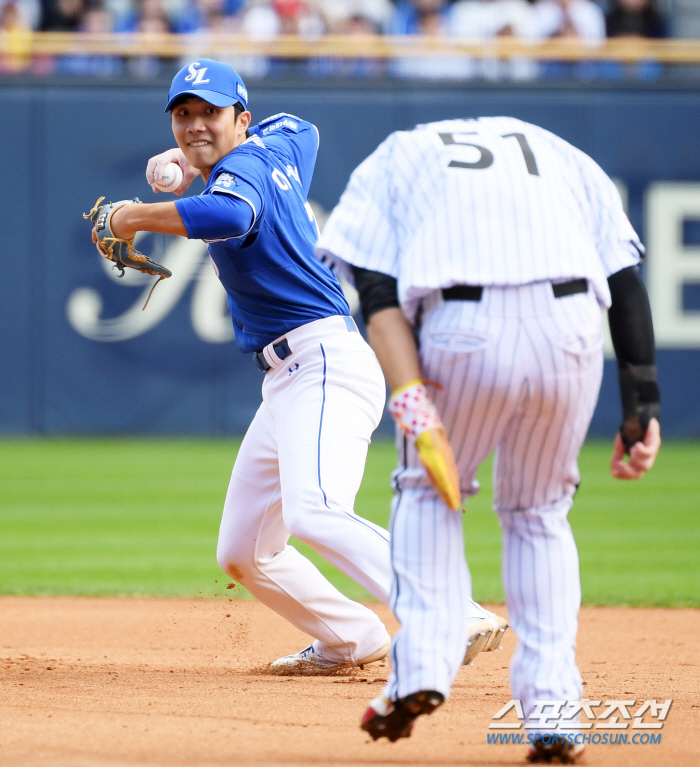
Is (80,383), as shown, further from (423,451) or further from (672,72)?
(423,451)

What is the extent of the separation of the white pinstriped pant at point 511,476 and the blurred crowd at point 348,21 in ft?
35.8

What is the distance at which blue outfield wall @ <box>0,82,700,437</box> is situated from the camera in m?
12.5

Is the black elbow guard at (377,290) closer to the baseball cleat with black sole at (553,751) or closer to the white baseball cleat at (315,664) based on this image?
the baseball cleat with black sole at (553,751)

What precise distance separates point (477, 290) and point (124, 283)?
10340 millimetres

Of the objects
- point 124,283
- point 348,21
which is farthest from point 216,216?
point 348,21

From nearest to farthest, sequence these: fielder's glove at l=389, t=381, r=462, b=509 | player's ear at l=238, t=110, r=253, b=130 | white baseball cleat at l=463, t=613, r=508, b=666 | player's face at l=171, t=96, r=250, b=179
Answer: fielder's glove at l=389, t=381, r=462, b=509 < white baseball cleat at l=463, t=613, r=508, b=666 < player's face at l=171, t=96, r=250, b=179 < player's ear at l=238, t=110, r=253, b=130

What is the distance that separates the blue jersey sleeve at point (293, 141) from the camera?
4031mm

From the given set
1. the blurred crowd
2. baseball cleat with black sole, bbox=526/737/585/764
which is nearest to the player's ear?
baseball cleat with black sole, bbox=526/737/585/764

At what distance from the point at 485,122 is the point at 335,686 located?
1919 millimetres

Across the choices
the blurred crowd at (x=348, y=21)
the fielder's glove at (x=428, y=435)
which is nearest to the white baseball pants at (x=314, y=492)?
the fielder's glove at (x=428, y=435)

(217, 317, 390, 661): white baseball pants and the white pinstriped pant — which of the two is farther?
(217, 317, 390, 661): white baseball pants

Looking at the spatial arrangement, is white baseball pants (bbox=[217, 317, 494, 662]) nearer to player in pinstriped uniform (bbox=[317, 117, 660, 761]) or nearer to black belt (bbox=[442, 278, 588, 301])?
player in pinstriped uniform (bbox=[317, 117, 660, 761])

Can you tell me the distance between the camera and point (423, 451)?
2.58 meters

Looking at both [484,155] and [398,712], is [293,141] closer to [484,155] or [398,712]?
[484,155]
